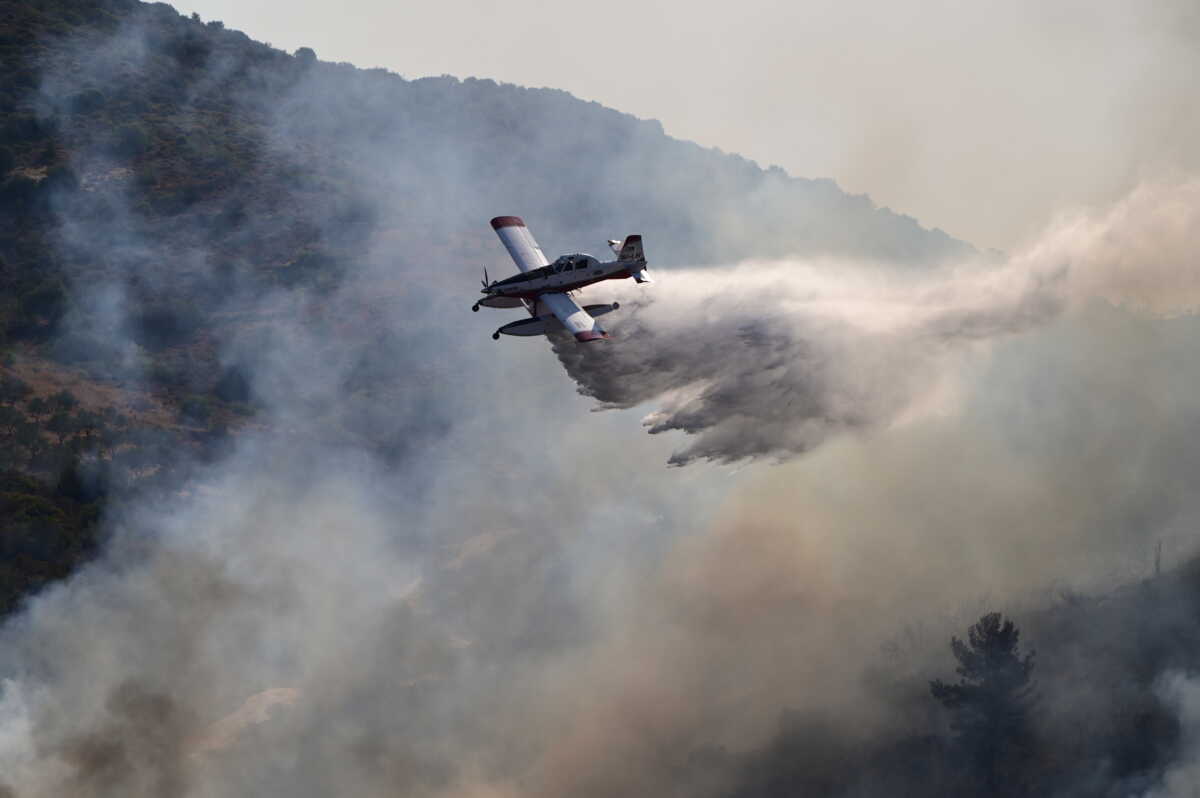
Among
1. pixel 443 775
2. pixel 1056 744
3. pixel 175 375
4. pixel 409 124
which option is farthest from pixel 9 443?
pixel 409 124

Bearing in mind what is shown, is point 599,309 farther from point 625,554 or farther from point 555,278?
point 625,554

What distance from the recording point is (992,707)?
201 ft

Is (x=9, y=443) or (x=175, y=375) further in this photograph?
(x=175, y=375)

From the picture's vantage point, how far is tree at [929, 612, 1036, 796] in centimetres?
6072

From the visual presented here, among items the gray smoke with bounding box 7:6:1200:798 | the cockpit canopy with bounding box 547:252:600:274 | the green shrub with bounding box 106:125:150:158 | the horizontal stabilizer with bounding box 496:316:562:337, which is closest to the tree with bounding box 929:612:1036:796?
the gray smoke with bounding box 7:6:1200:798

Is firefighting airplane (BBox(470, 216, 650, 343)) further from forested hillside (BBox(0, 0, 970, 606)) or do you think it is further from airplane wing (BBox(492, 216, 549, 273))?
forested hillside (BBox(0, 0, 970, 606))

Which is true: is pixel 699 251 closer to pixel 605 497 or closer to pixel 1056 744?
pixel 605 497

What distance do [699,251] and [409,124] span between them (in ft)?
134

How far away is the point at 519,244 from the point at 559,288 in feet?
16.9

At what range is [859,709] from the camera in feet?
211

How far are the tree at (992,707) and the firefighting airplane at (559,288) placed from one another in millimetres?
27139

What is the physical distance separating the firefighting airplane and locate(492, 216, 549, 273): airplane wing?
0.43 meters

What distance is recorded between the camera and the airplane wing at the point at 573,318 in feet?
162

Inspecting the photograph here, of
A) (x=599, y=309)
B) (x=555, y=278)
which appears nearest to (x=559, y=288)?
(x=555, y=278)
